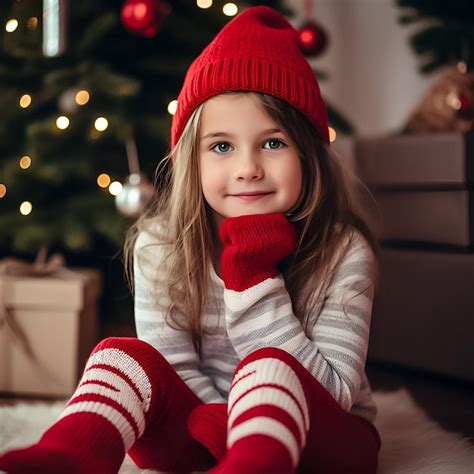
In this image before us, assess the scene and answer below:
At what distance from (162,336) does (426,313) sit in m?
0.74

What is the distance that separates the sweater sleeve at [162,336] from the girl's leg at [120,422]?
0.05 m

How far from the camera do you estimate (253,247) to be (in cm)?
92

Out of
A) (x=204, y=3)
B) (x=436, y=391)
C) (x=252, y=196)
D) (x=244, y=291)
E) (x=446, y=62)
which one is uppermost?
(x=204, y=3)

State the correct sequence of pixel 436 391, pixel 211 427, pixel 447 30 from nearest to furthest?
pixel 211 427 < pixel 436 391 < pixel 447 30

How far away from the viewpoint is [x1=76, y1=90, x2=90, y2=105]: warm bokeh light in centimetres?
164

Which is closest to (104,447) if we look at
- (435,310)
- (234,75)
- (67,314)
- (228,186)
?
(228,186)

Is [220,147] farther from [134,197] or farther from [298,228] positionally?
[134,197]

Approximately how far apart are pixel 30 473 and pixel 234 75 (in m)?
0.60

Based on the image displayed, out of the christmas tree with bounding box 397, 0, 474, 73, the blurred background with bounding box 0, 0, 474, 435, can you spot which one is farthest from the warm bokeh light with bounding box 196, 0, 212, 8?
the christmas tree with bounding box 397, 0, 474, 73

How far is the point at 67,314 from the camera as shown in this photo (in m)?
1.40

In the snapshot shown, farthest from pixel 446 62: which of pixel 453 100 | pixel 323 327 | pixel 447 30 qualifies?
pixel 323 327

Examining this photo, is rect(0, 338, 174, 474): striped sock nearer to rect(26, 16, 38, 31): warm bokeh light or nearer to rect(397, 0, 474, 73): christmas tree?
rect(26, 16, 38, 31): warm bokeh light

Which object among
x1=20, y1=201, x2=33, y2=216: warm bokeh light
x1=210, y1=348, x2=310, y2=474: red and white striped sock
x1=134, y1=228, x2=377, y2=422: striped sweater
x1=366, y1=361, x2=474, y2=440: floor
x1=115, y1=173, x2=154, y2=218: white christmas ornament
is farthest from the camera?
x1=20, y1=201, x2=33, y2=216: warm bokeh light

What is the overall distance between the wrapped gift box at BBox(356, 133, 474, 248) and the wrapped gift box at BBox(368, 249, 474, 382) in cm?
6
